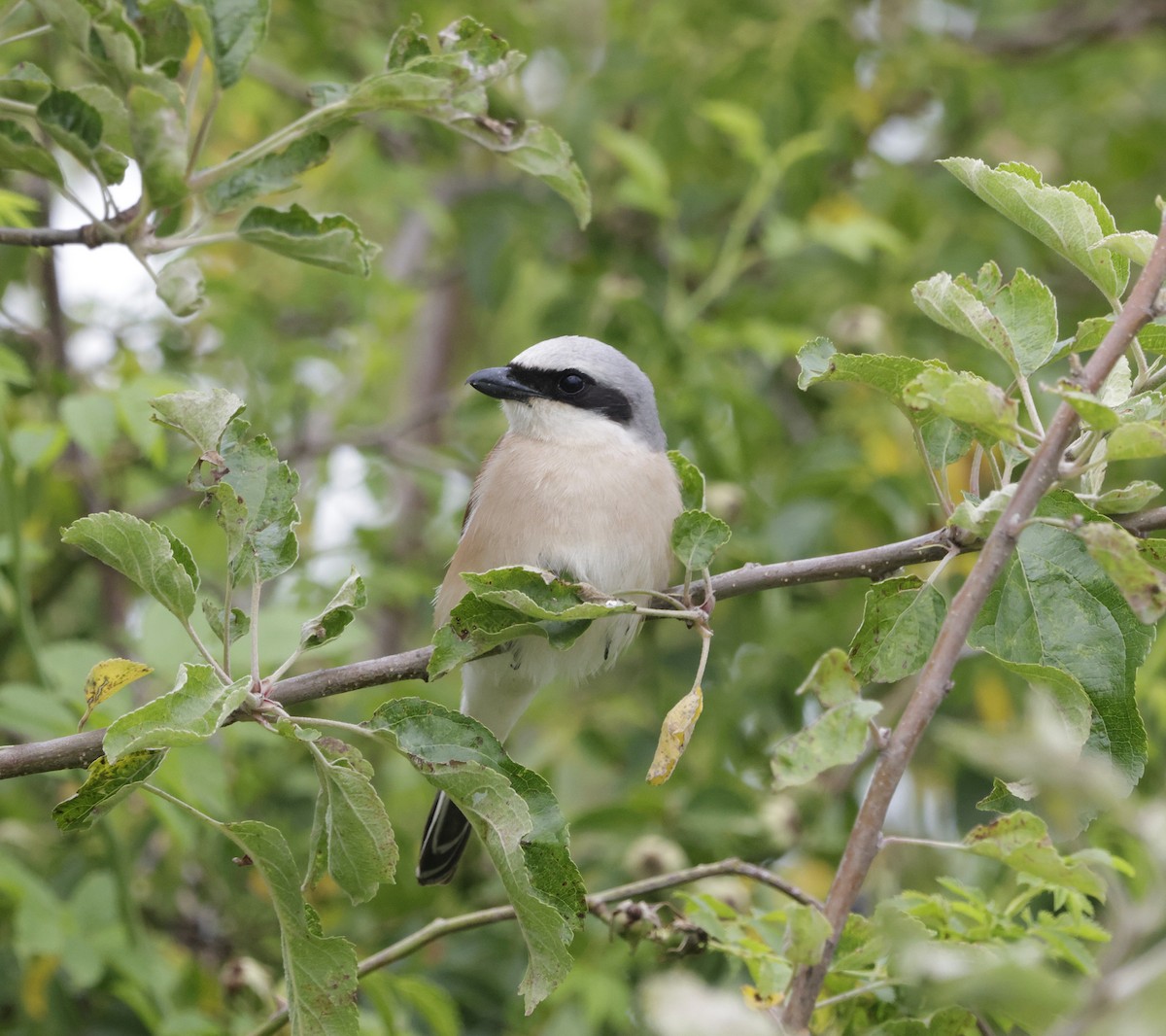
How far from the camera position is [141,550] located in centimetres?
205

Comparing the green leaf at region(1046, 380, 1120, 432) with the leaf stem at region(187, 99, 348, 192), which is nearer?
the green leaf at region(1046, 380, 1120, 432)

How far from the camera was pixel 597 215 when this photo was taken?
5305mm

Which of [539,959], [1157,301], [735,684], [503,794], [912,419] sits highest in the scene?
[1157,301]

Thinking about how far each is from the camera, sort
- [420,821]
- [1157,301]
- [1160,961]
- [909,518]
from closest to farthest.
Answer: [1160,961] < [1157,301] < [909,518] < [420,821]

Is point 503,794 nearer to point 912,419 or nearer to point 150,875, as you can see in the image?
point 912,419

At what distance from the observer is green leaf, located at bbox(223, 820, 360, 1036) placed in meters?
2.03

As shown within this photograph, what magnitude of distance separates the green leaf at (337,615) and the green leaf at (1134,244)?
1.24m

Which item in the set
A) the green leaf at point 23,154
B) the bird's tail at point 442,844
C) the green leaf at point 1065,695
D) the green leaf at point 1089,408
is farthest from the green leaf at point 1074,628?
the bird's tail at point 442,844

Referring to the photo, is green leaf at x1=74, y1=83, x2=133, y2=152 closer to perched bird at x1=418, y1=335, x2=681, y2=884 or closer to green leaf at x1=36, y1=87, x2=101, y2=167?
green leaf at x1=36, y1=87, x2=101, y2=167

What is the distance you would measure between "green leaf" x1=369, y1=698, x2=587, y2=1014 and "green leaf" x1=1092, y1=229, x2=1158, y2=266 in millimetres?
1173

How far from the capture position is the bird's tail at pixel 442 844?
3.72 meters

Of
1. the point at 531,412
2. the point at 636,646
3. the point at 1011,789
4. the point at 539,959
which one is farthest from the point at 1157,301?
the point at 636,646

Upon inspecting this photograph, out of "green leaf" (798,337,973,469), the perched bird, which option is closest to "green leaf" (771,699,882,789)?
"green leaf" (798,337,973,469)

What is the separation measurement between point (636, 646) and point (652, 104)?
2.21m
